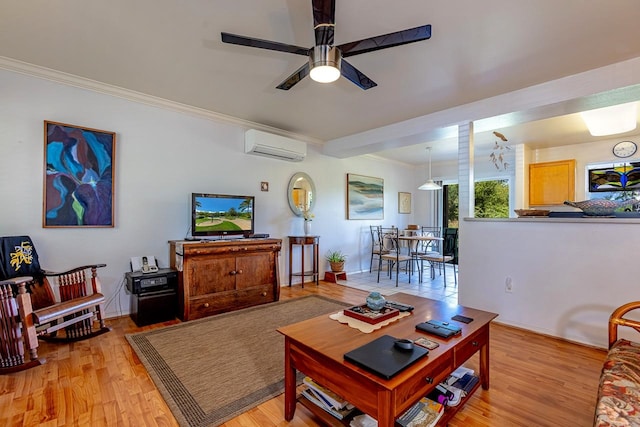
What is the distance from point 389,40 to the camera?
1729 millimetres

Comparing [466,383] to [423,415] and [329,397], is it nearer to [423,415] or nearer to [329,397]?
[423,415]

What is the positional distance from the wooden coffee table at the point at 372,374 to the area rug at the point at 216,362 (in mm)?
411

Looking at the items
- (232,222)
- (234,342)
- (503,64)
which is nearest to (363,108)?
(503,64)

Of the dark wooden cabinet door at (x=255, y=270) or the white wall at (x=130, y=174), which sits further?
the dark wooden cabinet door at (x=255, y=270)

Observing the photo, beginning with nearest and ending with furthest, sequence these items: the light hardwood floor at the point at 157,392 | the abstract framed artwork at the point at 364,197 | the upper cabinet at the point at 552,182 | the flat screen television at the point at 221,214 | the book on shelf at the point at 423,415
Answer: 1. the book on shelf at the point at 423,415
2. the light hardwood floor at the point at 157,392
3. the flat screen television at the point at 221,214
4. the upper cabinet at the point at 552,182
5. the abstract framed artwork at the point at 364,197

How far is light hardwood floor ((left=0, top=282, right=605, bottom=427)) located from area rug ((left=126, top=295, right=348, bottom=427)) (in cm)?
8

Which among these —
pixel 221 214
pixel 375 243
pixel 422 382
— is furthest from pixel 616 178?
pixel 221 214

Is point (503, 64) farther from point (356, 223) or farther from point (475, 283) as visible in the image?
point (356, 223)

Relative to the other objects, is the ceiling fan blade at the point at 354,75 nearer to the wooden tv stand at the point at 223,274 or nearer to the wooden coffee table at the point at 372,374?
the wooden coffee table at the point at 372,374

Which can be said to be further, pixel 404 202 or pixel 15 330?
pixel 404 202

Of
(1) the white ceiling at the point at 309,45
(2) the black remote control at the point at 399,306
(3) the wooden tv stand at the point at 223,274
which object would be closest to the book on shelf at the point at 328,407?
(2) the black remote control at the point at 399,306

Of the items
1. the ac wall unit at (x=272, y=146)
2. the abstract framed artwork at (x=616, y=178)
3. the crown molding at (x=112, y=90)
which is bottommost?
the abstract framed artwork at (x=616, y=178)

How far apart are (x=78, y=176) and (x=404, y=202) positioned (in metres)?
6.12

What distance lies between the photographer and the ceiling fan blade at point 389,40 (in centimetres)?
164
